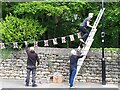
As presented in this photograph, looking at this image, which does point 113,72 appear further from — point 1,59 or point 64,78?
point 1,59

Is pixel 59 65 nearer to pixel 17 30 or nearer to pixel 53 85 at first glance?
pixel 53 85

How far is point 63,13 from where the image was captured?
20.3 meters

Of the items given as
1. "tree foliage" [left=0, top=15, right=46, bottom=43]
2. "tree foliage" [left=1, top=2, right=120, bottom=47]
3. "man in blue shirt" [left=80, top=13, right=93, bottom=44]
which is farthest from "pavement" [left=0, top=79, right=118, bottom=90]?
"tree foliage" [left=1, top=2, right=120, bottom=47]

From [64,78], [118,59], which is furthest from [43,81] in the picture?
[118,59]

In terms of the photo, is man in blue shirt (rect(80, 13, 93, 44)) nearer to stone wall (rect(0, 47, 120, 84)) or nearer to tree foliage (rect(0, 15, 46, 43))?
stone wall (rect(0, 47, 120, 84))

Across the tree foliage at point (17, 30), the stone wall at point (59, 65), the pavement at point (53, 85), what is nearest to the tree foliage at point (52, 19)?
the tree foliage at point (17, 30)

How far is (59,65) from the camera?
60.8 feet

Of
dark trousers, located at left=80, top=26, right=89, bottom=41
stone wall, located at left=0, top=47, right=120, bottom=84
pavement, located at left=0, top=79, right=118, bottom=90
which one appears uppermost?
dark trousers, located at left=80, top=26, right=89, bottom=41

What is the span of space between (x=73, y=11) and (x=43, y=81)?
15.2 feet

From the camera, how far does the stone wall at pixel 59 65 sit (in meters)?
17.9

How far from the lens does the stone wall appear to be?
1792cm

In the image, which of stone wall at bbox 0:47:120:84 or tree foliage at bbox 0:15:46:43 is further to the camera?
tree foliage at bbox 0:15:46:43

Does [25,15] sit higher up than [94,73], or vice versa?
[25,15]

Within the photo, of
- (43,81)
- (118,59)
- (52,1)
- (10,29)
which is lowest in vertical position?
(43,81)
